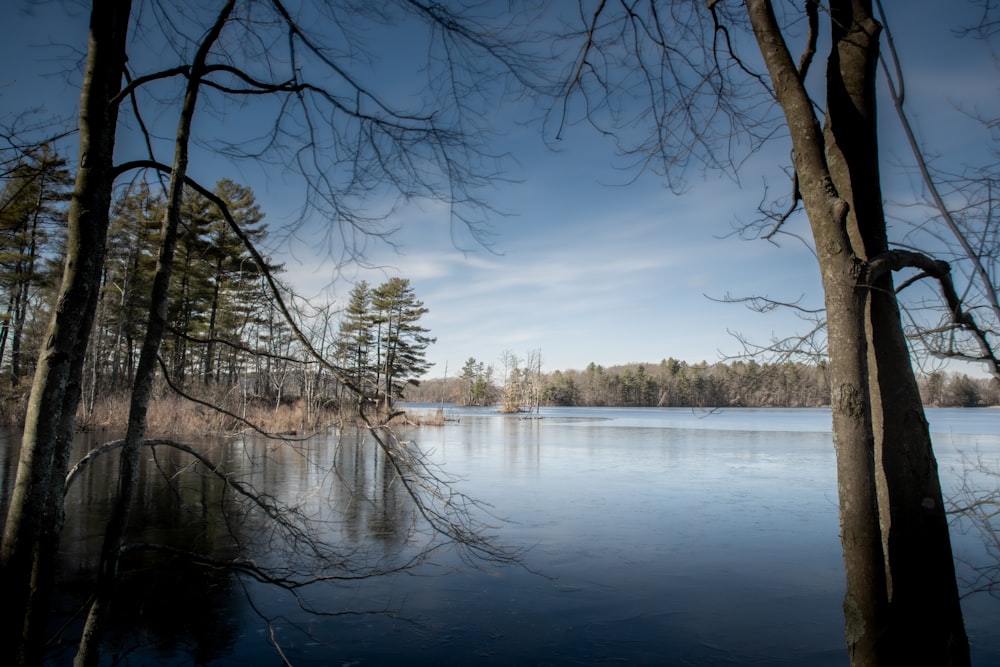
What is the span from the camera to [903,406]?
299cm

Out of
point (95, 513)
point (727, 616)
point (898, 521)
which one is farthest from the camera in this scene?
point (95, 513)

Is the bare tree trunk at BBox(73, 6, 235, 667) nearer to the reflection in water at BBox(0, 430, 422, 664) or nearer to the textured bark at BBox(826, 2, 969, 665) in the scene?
the reflection in water at BBox(0, 430, 422, 664)

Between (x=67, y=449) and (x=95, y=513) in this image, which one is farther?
(x=95, y=513)

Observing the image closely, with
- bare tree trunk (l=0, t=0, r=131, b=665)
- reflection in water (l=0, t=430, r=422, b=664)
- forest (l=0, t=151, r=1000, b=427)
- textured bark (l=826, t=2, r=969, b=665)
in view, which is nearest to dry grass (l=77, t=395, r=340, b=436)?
forest (l=0, t=151, r=1000, b=427)

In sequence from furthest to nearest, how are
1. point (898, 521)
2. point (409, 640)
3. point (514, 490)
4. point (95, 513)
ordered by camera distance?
1. point (514, 490)
2. point (95, 513)
3. point (409, 640)
4. point (898, 521)

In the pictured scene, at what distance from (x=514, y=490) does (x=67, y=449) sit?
10258mm

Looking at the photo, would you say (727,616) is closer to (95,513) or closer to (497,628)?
(497,628)

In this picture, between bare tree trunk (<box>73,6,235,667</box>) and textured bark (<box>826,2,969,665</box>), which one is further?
textured bark (<box>826,2,969,665</box>)

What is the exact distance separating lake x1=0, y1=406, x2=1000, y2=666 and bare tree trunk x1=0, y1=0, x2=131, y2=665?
0.31m

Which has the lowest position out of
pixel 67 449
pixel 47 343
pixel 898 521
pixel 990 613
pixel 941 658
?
pixel 990 613

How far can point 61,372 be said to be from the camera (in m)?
2.24

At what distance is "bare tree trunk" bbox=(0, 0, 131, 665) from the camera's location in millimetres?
2193

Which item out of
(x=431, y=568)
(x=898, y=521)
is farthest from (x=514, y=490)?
(x=898, y=521)

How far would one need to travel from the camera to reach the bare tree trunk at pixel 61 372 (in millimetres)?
2193
